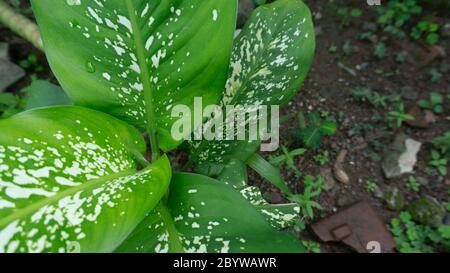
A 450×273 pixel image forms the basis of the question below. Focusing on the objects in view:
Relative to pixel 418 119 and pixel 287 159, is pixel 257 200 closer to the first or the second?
pixel 287 159

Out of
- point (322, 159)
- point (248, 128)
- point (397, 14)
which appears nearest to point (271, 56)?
point (248, 128)

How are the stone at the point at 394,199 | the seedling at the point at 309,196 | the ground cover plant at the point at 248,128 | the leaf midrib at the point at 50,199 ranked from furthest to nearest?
the stone at the point at 394,199, the seedling at the point at 309,196, the ground cover plant at the point at 248,128, the leaf midrib at the point at 50,199

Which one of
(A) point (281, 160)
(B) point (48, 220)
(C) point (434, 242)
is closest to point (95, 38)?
(B) point (48, 220)

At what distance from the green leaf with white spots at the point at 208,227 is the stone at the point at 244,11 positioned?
4.33 feet

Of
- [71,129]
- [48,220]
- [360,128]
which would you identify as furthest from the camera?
[360,128]

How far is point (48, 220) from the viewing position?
59cm

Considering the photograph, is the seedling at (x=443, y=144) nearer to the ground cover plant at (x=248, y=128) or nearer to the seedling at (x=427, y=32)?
the ground cover plant at (x=248, y=128)

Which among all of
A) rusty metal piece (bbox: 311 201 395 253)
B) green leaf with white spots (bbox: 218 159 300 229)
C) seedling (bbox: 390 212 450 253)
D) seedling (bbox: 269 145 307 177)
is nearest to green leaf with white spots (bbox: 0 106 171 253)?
green leaf with white spots (bbox: 218 159 300 229)

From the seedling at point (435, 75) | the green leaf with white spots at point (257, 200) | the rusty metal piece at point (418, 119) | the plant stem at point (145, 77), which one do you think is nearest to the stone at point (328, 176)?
the rusty metal piece at point (418, 119)

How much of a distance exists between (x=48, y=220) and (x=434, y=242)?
1460mm

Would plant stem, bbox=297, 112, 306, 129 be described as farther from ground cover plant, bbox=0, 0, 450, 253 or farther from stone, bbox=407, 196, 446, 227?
stone, bbox=407, 196, 446, 227

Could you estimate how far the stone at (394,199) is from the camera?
1628mm
